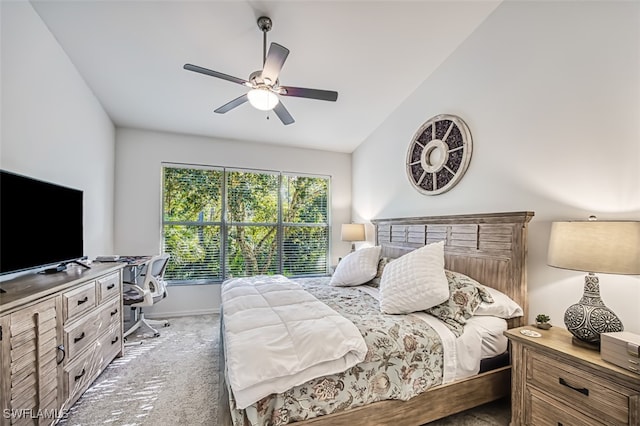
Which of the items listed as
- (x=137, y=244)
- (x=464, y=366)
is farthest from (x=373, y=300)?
(x=137, y=244)

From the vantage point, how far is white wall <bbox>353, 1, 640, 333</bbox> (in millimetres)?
1707

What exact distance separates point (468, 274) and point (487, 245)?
34 centimetres

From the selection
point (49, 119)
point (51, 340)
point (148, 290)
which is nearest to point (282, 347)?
point (51, 340)

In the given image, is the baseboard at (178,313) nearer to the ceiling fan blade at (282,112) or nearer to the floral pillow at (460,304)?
the ceiling fan blade at (282,112)

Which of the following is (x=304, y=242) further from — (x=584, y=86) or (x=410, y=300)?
(x=584, y=86)

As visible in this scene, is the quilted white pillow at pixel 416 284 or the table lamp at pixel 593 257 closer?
the table lamp at pixel 593 257

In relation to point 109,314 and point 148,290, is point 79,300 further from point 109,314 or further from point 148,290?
point 148,290

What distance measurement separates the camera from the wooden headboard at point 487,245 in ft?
7.04

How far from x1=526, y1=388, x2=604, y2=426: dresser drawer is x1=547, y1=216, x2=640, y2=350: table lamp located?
0.36 meters

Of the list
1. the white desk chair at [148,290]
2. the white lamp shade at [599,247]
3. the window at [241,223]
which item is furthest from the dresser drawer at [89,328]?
the white lamp shade at [599,247]

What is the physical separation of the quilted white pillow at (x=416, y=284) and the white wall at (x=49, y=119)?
2.76 meters

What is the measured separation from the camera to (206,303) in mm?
4164

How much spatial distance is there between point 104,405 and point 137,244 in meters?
2.35

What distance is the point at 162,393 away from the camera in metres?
2.19
